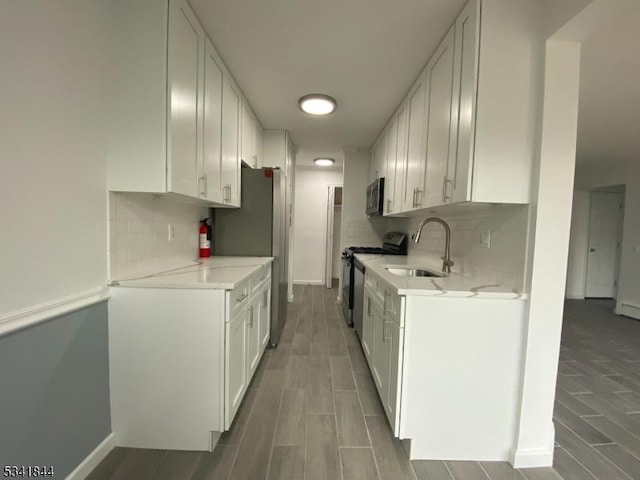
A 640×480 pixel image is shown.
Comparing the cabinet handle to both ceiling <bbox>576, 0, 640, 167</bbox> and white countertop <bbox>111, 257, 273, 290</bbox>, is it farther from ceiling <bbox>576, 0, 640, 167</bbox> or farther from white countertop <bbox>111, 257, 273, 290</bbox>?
white countertop <bbox>111, 257, 273, 290</bbox>

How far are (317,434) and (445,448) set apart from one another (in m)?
0.71

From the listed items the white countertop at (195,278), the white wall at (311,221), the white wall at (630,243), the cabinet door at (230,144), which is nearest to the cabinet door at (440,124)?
the white countertop at (195,278)

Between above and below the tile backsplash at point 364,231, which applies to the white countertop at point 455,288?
below

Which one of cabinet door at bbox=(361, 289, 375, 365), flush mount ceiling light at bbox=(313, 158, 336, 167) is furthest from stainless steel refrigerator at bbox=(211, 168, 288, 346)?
flush mount ceiling light at bbox=(313, 158, 336, 167)

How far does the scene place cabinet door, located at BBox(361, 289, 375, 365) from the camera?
7.42 feet

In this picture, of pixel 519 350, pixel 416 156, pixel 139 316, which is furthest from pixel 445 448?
pixel 416 156

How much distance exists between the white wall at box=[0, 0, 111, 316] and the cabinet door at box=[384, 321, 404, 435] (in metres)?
1.58

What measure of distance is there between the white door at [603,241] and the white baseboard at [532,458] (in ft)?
17.9

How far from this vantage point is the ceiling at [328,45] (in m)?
1.62

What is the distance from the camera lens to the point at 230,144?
244 centimetres

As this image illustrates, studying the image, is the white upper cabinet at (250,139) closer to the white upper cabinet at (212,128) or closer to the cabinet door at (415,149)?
the white upper cabinet at (212,128)

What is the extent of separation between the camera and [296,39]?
1.88 metres

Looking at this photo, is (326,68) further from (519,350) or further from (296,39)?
(519,350)

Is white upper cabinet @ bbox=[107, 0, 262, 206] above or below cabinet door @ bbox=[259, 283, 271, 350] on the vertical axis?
above
